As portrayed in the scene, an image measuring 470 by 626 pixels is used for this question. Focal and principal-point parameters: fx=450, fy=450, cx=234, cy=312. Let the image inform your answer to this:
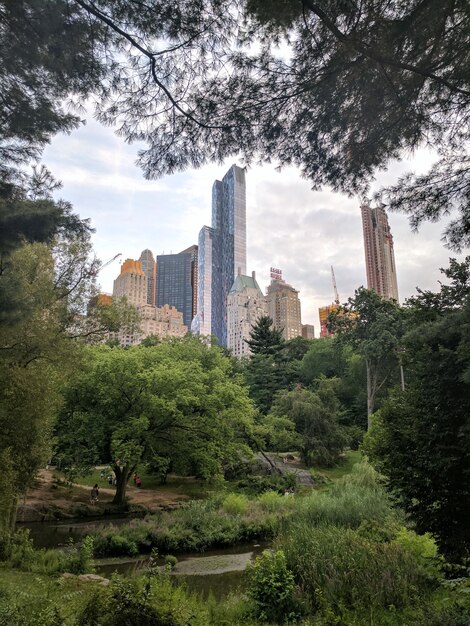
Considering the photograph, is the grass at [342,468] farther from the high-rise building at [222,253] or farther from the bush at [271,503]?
the high-rise building at [222,253]

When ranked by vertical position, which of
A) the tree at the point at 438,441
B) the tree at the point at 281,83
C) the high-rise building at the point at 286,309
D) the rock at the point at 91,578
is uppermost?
the high-rise building at the point at 286,309

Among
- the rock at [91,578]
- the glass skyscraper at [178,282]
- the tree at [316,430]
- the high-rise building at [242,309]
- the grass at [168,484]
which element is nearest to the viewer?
the rock at [91,578]

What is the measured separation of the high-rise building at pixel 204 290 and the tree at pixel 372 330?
5251 centimetres

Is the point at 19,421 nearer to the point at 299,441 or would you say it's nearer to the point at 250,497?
the point at 250,497

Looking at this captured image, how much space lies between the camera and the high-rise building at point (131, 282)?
60562mm

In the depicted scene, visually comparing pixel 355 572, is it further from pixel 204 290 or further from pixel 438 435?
pixel 204 290

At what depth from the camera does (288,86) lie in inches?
199

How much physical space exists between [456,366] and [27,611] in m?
5.95

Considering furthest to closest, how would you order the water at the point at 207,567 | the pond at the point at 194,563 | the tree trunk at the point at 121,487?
the tree trunk at the point at 121,487, the pond at the point at 194,563, the water at the point at 207,567

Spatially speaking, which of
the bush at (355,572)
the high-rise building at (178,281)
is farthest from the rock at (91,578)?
the high-rise building at (178,281)

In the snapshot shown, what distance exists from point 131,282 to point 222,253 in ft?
85.5

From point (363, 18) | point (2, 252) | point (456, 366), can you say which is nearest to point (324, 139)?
point (363, 18)

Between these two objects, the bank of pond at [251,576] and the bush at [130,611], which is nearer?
the bush at [130,611]

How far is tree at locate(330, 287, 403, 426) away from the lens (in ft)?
111
